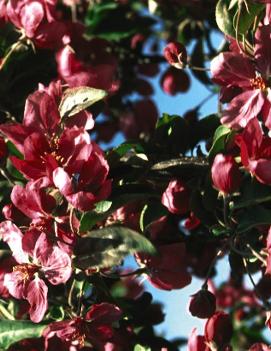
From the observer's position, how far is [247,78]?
4.82 feet

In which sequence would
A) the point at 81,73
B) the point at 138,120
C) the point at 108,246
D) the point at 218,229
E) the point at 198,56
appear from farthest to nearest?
the point at 138,120, the point at 198,56, the point at 81,73, the point at 218,229, the point at 108,246

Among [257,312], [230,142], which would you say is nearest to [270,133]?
[230,142]

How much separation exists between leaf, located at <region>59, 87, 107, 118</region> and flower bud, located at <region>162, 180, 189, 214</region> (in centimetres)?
20

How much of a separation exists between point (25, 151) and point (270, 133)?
41 cm

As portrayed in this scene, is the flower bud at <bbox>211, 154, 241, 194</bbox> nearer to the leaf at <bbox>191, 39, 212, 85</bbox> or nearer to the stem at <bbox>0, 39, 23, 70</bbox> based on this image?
the stem at <bbox>0, 39, 23, 70</bbox>

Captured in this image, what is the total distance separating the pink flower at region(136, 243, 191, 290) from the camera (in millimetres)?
1556

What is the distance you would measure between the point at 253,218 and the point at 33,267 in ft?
1.24

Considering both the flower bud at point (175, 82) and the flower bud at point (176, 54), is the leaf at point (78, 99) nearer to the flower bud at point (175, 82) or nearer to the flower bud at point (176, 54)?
the flower bud at point (176, 54)

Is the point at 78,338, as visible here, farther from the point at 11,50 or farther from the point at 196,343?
the point at 11,50

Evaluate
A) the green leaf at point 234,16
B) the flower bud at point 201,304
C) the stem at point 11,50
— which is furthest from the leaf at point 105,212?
the stem at point 11,50

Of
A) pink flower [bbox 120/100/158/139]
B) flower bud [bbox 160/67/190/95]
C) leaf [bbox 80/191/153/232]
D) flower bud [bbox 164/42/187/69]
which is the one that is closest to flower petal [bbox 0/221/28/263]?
leaf [bbox 80/191/153/232]

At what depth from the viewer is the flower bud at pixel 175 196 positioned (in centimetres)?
146

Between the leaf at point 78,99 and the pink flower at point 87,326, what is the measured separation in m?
0.35

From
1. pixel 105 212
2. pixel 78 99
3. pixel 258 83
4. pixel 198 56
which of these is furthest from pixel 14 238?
pixel 198 56
